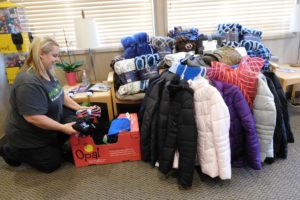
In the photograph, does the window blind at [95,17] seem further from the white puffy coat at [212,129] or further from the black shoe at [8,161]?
the white puffy coat at [212,129]

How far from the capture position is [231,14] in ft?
8.91

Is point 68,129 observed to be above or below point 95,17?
below

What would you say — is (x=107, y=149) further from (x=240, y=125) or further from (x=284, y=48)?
(x=284, y=48)

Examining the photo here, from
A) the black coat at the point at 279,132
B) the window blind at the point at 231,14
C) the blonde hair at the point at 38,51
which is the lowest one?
the black coat at the point at 279,132

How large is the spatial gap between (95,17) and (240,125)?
189cm

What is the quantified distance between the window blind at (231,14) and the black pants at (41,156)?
169 cm

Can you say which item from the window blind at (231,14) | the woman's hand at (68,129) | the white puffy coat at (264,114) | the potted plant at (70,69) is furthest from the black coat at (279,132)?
the potted plant at (70,69)

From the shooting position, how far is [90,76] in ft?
8.97

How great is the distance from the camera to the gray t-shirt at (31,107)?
1.56 meters

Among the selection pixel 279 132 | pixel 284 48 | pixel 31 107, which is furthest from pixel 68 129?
pixel 284 48

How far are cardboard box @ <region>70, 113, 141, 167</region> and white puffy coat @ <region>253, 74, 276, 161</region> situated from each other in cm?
87

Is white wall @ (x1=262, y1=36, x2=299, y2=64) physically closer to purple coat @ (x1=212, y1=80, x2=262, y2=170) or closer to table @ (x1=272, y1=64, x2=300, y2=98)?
table @ (x1=272, y1=64, x2=300, y2=98)

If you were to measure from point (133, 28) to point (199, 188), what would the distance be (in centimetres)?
185

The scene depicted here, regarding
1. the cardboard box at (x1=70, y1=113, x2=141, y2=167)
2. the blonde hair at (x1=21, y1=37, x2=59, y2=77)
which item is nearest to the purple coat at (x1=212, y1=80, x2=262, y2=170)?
the cardboard box at (x1=70, y1=113, x2=141, y2=167)
